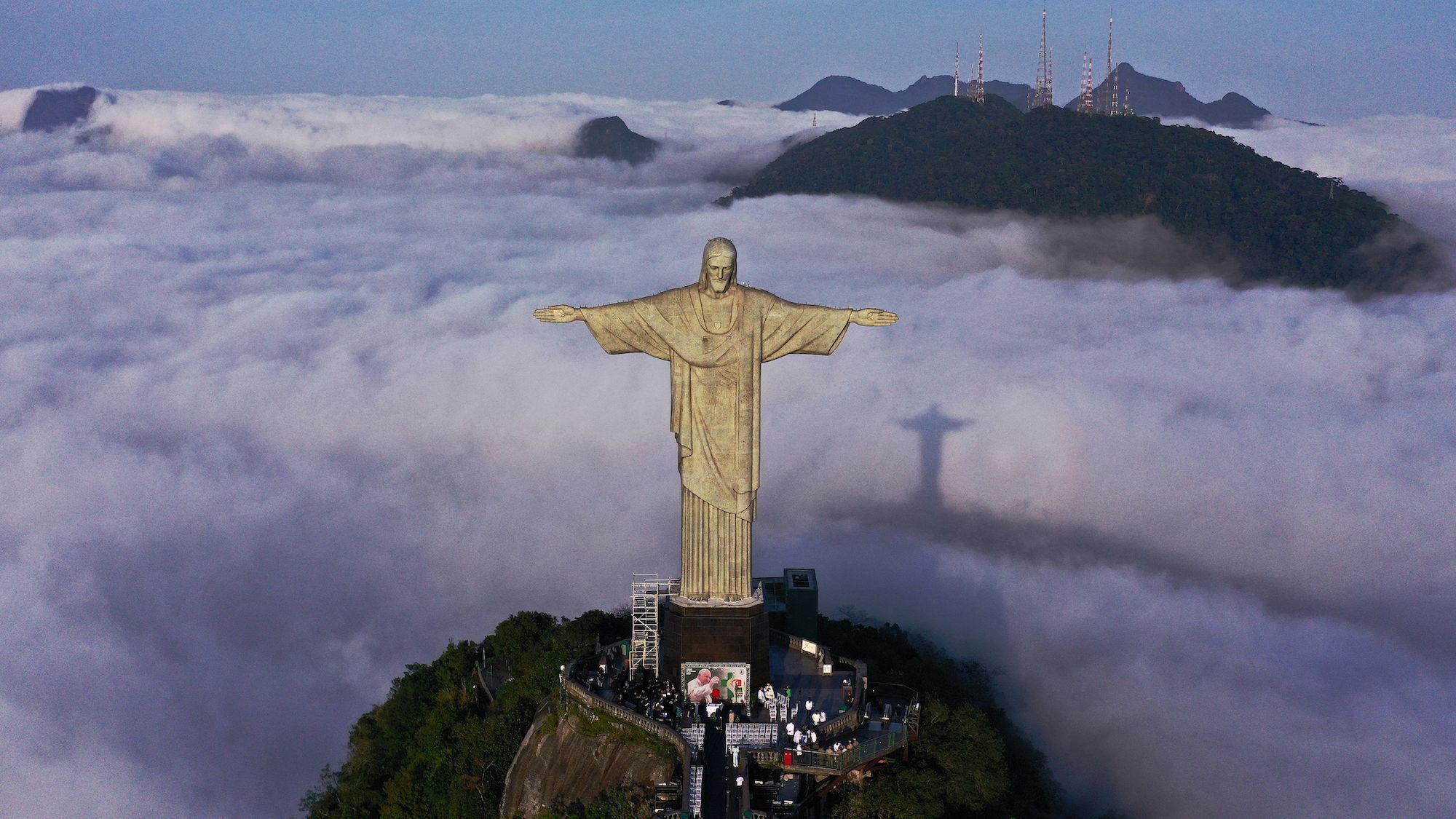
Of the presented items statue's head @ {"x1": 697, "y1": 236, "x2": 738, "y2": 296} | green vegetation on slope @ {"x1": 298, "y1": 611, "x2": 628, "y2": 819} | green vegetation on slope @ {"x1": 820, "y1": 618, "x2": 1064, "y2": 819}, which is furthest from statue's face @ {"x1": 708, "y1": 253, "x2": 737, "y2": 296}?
green vegetation on slope @ {"x1": 820, "y1": 618, "x2": 1064, "y2": 819}

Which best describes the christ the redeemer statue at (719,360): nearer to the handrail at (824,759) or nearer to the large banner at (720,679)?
the large banner at (720,679)

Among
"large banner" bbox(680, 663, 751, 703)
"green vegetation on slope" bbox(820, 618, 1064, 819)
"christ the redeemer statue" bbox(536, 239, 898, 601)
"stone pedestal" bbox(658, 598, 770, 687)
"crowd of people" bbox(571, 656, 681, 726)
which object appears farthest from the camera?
"stone pedestal" bbox(658, 598, 770, 687)

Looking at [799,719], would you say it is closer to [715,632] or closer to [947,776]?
[715,632]

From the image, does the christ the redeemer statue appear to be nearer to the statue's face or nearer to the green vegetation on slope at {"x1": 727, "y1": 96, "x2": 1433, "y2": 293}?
the statue's face

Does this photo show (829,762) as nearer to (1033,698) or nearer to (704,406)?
(704,406)

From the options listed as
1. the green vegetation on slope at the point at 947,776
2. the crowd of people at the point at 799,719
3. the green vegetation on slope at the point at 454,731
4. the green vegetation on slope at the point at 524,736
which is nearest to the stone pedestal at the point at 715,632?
the crowd of people at the point at 799,719

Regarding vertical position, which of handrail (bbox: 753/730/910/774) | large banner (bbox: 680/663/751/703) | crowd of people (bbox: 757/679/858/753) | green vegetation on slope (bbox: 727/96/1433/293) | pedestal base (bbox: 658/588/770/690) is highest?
green vegetation on slope (bbox: 727/96/1433/293)

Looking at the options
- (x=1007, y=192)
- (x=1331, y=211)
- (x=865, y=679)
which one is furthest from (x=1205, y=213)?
(x=865, y=679)

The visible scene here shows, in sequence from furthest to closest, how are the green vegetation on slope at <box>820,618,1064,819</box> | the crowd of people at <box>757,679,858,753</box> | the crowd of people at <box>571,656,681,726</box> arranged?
the crowd of people at <box>571,656,681,726</box>
the crowd of people at <box>757,679,858,753</box>
the green vegetation on slope at <box>820,618,1064,819</box>
